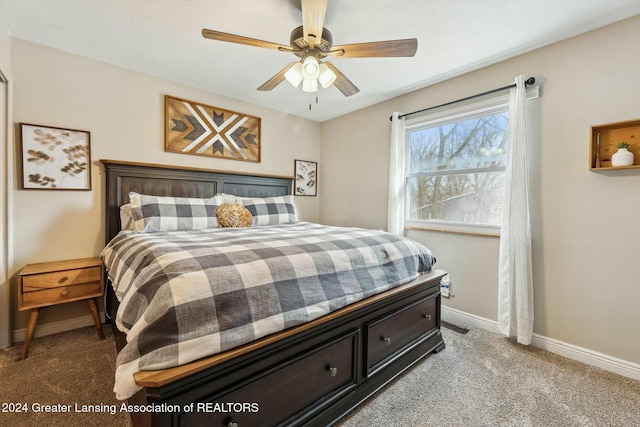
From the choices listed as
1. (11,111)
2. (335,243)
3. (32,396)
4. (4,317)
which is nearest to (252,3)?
(335,243)

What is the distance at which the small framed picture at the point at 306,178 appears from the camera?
13.3 ft

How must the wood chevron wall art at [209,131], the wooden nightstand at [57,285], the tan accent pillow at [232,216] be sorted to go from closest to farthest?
the wooden nightstand at [57,285], the tan accent pillow at [232,216], the wood chevron wall art at [209,131]

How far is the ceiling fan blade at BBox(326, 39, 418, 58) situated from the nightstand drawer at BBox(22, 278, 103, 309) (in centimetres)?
259

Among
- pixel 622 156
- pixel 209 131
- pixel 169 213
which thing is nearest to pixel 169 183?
pixel 169 213

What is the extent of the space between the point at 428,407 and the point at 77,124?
3496mm

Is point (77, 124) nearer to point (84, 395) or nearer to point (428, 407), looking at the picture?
point (84, 395)

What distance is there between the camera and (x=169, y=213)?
244cm

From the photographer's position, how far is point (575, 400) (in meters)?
1.60

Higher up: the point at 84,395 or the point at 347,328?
the point at 347,328

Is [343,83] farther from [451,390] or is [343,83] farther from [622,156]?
[451,390]

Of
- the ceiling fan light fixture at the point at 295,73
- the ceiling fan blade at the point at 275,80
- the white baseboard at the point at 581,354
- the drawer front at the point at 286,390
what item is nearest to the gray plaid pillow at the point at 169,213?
the ceiling fan blade at the point at 275,80

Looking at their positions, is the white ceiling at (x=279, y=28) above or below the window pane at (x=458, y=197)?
above

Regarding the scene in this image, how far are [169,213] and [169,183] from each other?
23.7 inches

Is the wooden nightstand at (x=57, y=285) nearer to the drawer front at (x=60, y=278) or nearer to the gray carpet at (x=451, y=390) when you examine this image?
the drawer front at (x=60, y=278)
